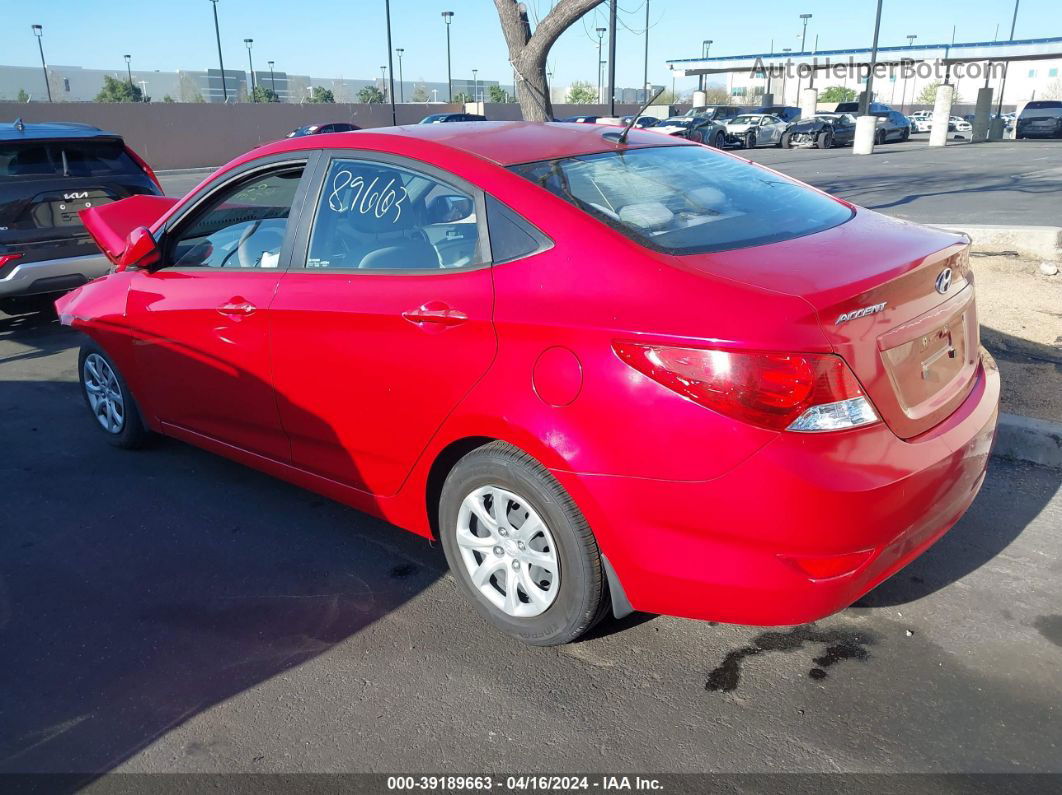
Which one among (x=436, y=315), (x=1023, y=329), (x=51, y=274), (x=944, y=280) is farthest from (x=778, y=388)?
(x=51, y=274)

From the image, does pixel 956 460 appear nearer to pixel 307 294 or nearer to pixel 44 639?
pixel 307 294

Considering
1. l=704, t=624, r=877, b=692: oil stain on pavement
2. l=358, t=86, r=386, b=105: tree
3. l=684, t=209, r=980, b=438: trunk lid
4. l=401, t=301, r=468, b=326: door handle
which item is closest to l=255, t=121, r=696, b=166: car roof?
l=401, t=301, r=468, b=326: door handle

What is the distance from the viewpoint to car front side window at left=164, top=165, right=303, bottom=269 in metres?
3.81

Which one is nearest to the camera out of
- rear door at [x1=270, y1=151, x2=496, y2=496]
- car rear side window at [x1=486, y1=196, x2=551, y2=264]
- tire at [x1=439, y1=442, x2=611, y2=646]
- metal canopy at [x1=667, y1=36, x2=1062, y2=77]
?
tire at [x1=439, y1=442, x2=611, y2=646]

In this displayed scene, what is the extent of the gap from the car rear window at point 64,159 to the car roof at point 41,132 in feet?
0.15

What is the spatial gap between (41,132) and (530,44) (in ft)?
14.5

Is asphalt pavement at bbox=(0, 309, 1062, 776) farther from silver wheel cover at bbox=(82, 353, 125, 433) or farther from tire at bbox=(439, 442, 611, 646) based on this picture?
silver wheel cover at bbox=(82, 353, 125, 433)

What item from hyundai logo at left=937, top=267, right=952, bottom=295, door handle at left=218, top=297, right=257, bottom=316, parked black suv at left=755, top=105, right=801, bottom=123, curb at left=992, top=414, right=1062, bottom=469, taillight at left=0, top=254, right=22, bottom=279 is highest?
parked black suv at left=755, top=105, right=801, bottom=123

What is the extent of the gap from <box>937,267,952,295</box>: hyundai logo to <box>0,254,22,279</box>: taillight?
675cm

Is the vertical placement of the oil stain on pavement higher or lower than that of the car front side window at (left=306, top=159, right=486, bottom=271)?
lower

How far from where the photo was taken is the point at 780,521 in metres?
2.42

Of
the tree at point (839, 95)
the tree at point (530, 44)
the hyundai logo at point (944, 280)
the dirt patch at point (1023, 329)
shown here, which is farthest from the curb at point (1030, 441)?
the tree at point (839, 95)

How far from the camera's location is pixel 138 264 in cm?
439

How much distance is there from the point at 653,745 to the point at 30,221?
6676mm
